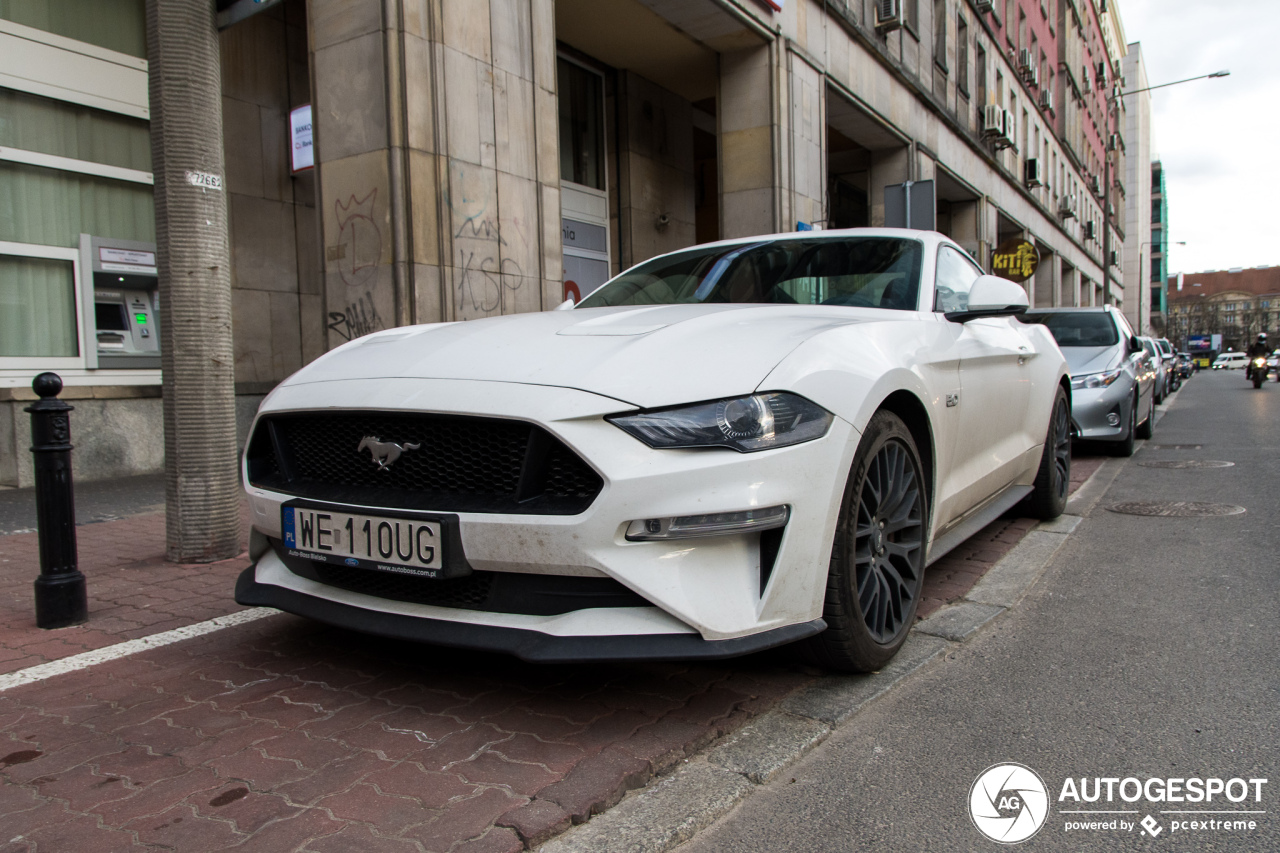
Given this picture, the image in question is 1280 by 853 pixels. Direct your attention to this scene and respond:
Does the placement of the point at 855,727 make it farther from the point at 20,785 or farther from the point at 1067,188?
the point at 1067,188

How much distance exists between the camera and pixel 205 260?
4352 millimetres

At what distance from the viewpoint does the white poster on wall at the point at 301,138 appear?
28.3ft

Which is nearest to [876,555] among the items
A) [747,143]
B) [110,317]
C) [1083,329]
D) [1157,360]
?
[1083,329]

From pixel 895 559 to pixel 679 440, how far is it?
1098 mm

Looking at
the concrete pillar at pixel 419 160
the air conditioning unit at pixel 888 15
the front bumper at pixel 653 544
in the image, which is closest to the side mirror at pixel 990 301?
the front bumper at pixel 653 544

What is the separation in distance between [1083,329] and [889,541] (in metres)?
7.77

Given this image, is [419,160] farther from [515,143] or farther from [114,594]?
[114,594]

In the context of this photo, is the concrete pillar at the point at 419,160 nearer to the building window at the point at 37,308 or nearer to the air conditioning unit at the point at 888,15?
the building window at the point at 37,308

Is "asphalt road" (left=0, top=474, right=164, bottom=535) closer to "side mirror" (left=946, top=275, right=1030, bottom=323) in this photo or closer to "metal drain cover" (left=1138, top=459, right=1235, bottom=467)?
"side mirror" (left=946, top=275, right=1030, bottom=323)

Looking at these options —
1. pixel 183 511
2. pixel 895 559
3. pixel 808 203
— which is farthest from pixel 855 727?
pixel 808 203

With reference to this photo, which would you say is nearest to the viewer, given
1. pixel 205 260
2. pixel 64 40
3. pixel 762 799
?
pixel 762 799

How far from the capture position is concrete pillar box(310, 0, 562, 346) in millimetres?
6719

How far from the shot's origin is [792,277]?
12.0ft

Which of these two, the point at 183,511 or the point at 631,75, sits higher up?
the point at 631,75
